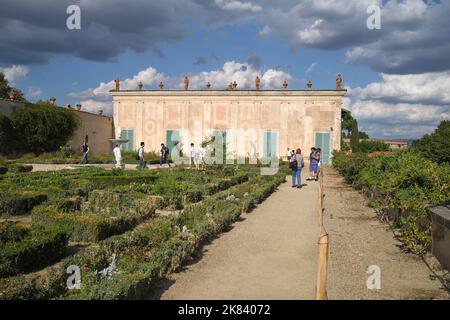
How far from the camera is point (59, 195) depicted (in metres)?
12.3

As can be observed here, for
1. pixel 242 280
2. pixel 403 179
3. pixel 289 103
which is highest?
pixel 289 103

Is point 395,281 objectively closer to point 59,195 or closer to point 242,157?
point 59,195

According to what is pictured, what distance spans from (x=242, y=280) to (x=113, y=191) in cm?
796

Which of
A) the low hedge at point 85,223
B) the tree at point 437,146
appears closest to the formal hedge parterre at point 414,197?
the low hedge at point 85,223

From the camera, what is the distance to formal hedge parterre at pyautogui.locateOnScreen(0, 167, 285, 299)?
17.2ft

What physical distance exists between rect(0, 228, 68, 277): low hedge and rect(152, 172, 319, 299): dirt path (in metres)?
2.00

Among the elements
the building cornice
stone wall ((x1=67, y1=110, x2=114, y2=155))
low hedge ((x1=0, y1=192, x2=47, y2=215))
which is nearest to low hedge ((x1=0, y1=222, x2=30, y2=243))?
low hedge ((x1=0, y1=192, x2=47, y2=215))

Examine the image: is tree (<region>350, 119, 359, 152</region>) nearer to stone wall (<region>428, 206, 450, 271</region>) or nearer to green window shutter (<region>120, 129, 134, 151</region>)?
green window shutter (<region>120, 129, 134, 151</region>)

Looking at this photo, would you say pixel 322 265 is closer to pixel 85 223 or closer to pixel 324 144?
pixel 85 223

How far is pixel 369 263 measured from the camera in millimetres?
6965

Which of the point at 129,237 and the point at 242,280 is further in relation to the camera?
the point at 129,237

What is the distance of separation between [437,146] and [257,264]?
19.5 meters

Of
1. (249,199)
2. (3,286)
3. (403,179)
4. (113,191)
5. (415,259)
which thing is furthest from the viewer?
(113,191)
